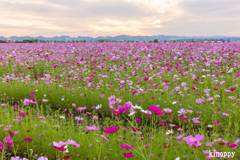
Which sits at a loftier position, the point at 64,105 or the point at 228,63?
the point at 228,63

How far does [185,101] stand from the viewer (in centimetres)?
472

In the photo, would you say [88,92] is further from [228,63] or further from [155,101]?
[228,63]

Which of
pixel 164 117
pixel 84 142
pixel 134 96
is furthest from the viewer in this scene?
pixel 134 96

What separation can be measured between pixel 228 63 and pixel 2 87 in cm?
967

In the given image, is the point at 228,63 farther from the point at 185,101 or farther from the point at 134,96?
the point at 134,96

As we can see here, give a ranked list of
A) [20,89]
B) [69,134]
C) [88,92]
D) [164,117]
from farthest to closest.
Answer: [20,89] < [88,92] < [164,117] < [69,134]

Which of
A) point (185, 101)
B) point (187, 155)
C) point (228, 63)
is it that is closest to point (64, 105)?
point (185, 101)

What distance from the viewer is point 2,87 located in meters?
6.08

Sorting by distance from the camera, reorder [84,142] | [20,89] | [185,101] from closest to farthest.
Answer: [84,142] < [185,101] < [20,89]

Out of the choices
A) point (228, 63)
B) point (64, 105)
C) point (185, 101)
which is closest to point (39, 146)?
point (64, 105)

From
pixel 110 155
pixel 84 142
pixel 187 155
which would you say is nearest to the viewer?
pixel 187 155

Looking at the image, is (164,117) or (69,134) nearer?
(69,134)

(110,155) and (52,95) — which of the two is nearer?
(110,155)

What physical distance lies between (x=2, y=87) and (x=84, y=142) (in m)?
→ 4.49
